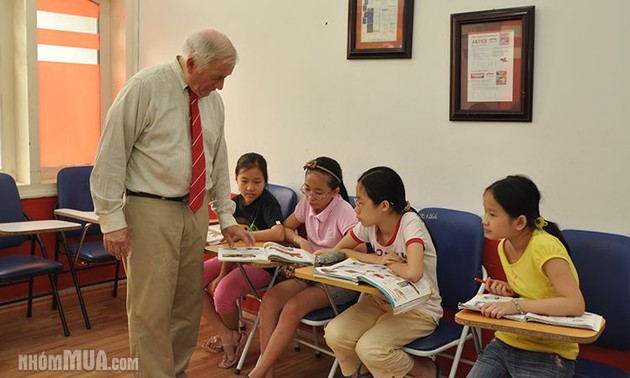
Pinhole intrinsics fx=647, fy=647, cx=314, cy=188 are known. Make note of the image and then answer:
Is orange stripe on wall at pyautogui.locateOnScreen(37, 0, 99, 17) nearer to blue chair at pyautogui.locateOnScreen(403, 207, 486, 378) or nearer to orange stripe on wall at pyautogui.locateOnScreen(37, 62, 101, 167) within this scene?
orange stripe on wall at pyautogui.locateOnScreen(37, 62, 101, 167)

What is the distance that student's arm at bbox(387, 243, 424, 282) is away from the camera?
2660mm

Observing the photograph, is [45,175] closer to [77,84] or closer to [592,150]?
[77,84]

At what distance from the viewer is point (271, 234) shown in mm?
3520

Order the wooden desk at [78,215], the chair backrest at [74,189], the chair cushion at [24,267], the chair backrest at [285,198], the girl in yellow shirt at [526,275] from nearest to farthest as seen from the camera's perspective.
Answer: the girl in yellow shirt at [526,275] → the chair cushion at [24,267] → the chair backrest at [285,198] → the wooden desk at [78,215] → the chair backrest at [74,189]

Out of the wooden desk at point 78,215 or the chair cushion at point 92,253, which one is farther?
the chair cushion at point 92,253

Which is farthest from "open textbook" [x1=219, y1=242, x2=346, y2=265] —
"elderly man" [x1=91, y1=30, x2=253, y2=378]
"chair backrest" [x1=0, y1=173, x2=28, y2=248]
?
"chair backrest" [x1=0, y1=173, x2=28, y2=248]

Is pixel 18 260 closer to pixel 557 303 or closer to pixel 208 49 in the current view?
pixel 208 49

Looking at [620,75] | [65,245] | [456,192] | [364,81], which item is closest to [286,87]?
[364,81]

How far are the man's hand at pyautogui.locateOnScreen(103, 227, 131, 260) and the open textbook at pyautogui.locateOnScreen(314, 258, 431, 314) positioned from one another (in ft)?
2.63

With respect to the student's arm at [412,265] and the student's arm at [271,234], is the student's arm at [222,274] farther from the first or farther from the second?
the student's arm at [412,265]

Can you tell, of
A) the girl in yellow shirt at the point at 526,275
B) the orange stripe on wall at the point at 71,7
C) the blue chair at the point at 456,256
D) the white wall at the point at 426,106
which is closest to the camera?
the girl in yellow shirt at the point at 526,275

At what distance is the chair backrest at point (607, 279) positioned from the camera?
256cm

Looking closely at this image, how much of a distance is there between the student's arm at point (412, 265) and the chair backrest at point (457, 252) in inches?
11.3

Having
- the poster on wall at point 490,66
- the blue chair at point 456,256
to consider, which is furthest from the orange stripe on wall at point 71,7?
the blue chair at point 456,256
